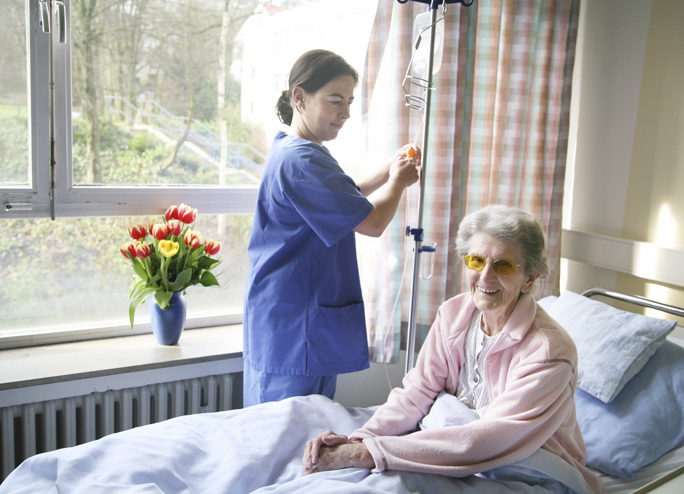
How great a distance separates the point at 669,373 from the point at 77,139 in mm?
2223

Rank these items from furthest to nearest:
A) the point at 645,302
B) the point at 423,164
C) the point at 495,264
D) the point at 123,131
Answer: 1. the point at 123,131
2. the point at 645,302
3. the point at 423,164
4. the point at 495,264

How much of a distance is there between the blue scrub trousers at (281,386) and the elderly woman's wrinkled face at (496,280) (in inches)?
25.0

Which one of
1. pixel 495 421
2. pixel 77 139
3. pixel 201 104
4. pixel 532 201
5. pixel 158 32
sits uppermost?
pixel 158 32

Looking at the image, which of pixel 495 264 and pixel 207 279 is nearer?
pixel 495 264

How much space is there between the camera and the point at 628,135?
239 cm

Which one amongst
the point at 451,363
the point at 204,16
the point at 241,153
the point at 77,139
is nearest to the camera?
the point at 451,363

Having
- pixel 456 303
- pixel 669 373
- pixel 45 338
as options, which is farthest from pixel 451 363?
pixel 45 338

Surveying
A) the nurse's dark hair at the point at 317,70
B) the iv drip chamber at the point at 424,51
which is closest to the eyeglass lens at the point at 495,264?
the iv drip chamber at the point at 424,51

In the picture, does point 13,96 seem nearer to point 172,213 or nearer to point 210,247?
point 172,213

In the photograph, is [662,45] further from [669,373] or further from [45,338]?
[45,338]

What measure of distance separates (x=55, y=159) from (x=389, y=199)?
4.28ft

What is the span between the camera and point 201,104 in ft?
7.86

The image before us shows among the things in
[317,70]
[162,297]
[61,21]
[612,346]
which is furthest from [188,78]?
[612,346]

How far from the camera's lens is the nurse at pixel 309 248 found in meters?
1.68
